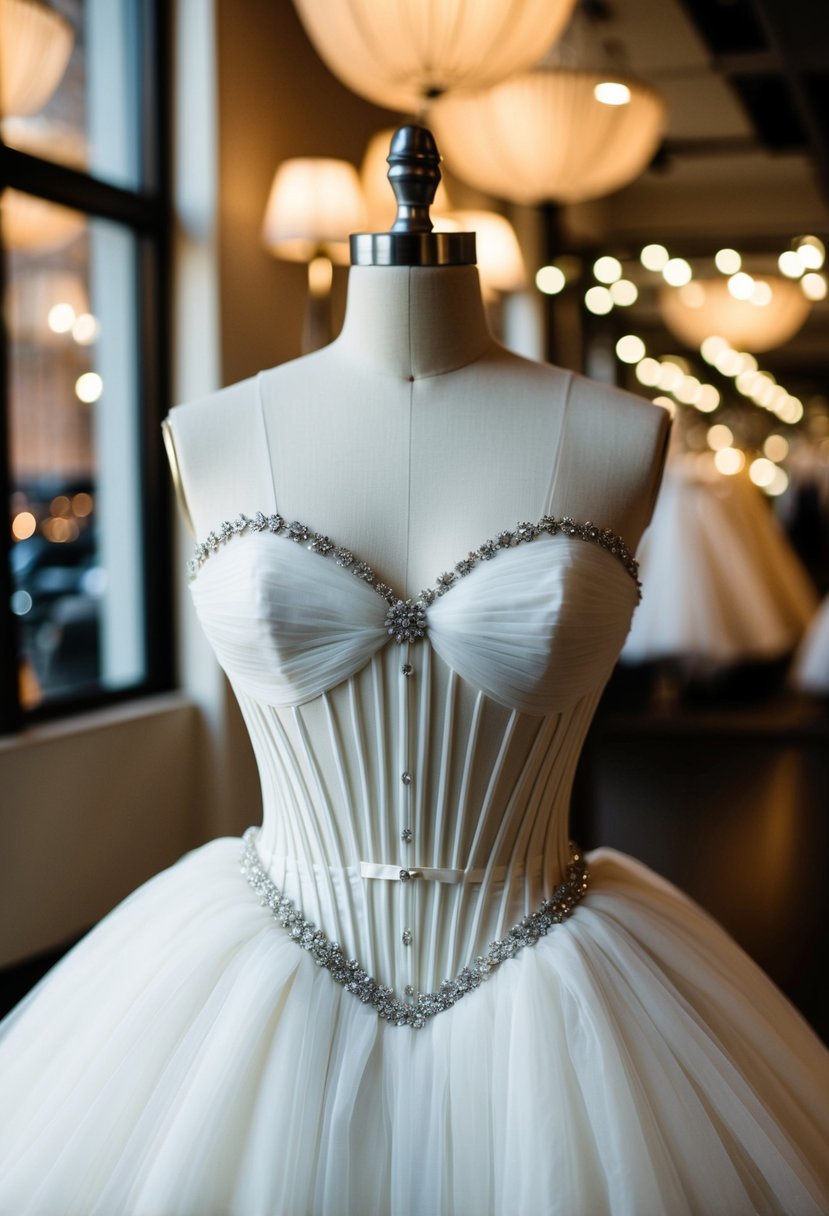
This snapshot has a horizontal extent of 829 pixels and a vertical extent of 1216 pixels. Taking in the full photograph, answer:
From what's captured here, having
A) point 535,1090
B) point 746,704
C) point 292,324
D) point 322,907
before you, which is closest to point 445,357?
point 322,907

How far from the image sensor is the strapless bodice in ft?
4.10

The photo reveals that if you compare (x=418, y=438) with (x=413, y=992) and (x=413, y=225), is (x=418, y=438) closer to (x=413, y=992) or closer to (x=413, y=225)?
(x=413, y=225)

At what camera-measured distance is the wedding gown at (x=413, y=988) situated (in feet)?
3.70

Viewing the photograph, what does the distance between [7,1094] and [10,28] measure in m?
2.07

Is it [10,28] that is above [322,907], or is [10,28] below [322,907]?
above

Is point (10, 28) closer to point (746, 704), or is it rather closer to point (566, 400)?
point (566, 400)

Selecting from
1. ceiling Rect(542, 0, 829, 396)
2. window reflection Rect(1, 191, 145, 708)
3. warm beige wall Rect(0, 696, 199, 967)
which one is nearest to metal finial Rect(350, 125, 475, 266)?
warm beige wall Rect(0, 696, 199, 967)

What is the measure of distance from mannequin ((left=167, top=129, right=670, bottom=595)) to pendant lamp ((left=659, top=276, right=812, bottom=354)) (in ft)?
14.1

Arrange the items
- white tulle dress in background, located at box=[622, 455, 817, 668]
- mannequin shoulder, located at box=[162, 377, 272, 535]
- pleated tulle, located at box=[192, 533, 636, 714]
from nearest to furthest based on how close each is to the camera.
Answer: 1. pleated tulle, located at box=[192, 533, 636, 714]
2. mannequin shoulder, located at box=[162, 377, 272, 535]
3. white tulle dress in background, located at box=[622, 455, 817, 668]

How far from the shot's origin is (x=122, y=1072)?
4.04 feet

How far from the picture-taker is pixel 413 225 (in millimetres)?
1344

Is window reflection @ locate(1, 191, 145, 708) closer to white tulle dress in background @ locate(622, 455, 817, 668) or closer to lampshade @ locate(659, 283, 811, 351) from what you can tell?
lampshade @ locate(659, 283, 811, 351)

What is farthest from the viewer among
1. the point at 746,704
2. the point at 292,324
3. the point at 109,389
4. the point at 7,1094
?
the point at 746,704

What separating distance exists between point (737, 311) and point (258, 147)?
2.91m
